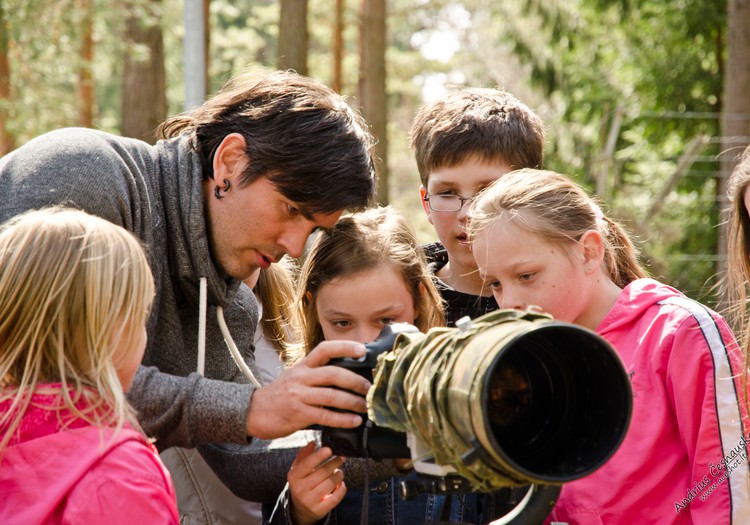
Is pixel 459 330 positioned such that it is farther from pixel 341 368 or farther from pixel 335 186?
pixel 335 186

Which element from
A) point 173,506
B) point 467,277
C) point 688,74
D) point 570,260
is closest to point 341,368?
point 173,506

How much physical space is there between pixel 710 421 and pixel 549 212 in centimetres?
67

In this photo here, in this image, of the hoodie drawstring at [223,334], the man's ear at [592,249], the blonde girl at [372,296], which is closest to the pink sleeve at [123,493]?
the hoodie drawstring at [223,334]

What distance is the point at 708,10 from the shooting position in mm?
11344

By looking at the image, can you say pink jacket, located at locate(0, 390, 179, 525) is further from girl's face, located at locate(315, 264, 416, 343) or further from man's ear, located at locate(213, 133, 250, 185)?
girl's face, located at locate(315, 264, 416, 343)

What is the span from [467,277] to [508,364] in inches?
58.1

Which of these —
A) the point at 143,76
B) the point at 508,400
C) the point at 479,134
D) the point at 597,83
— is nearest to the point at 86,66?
the point at 143,76

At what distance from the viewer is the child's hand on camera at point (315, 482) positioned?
2279mm

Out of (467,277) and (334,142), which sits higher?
(334,142)

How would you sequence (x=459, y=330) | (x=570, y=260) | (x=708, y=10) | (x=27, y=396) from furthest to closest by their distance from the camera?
(x=708, y=10)
(x=570, y=260)
(x=27, y=396)
(x=459, y=330)

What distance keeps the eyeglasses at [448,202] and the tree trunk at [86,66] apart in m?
10.3

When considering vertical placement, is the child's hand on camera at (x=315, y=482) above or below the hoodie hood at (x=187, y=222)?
below

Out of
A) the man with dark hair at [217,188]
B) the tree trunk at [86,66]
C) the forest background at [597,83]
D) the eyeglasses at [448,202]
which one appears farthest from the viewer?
the tree trunk at [86,66]

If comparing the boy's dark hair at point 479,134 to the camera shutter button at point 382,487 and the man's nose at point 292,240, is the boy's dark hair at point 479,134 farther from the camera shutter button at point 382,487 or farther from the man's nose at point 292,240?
the camera shutter button at point 382,487
